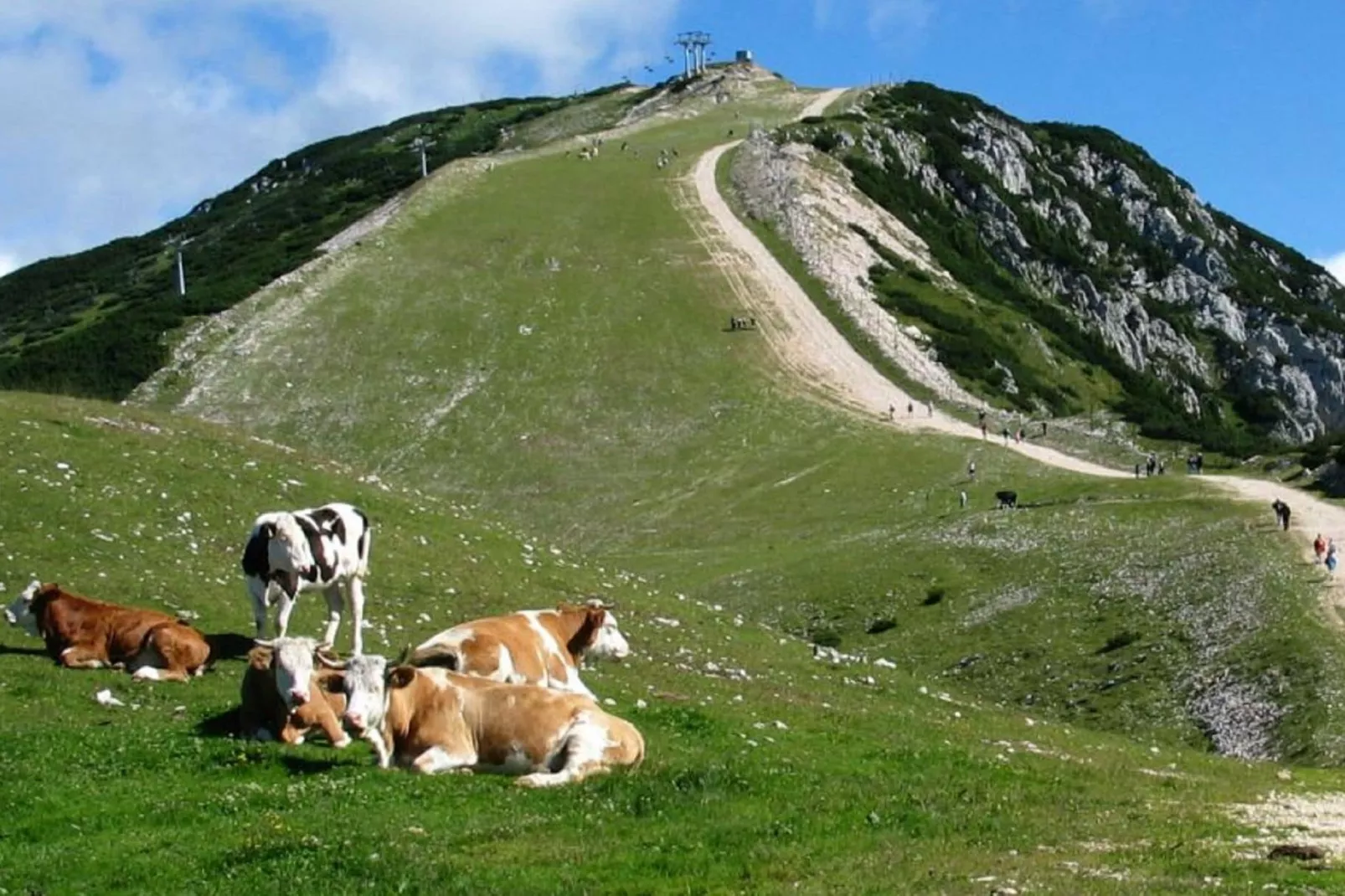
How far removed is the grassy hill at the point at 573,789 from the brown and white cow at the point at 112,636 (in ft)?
1.45

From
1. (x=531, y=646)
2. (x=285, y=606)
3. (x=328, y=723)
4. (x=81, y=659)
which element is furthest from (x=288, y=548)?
(x=328, y=723)

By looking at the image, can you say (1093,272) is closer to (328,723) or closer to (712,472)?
(712,472)

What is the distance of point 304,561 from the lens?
23.5 meters

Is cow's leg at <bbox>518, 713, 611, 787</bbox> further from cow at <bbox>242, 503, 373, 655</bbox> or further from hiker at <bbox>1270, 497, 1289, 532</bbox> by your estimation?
hiker at <bbox>1270, 497, 1289, 532</bbox>

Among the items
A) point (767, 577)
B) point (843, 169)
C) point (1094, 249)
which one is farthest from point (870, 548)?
point (1094, 249)

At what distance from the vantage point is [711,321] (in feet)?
320

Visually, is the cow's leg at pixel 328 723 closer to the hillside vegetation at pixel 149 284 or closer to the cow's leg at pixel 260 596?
the cow's leg at pixel 260 596

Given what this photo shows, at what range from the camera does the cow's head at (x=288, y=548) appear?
23.4 metres

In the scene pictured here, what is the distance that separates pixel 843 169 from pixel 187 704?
125m

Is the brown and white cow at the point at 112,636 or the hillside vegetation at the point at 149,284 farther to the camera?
the hillside vegetation at the point at 149,284

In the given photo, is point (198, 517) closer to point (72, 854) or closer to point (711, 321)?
point (72, 854)

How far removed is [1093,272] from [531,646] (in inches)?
5787

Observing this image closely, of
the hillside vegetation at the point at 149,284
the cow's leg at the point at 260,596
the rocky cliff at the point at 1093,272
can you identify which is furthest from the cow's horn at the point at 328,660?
the rocky cliff at the point at 1093,272

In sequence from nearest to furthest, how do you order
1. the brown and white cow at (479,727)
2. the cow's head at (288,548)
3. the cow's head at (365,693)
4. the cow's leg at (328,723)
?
the cow's head at (365,693), the brown and white cow at (479,727), the cow's leg at (328,723), the cow's head at (288,548)
